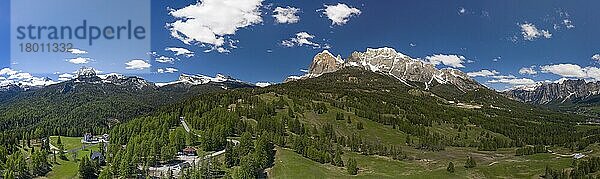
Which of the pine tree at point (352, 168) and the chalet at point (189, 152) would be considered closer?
the pine tree at point (352, 168)

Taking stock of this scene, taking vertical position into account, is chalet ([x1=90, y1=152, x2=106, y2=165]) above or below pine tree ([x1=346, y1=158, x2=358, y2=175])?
above

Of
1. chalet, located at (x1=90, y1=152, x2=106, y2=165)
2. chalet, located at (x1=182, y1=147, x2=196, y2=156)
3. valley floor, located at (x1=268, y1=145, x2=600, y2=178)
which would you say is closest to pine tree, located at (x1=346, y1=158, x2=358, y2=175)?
valley floor, located at (x1=268, y1=145, x2=600, y2=178)

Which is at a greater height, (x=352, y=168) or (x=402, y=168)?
(x=352, y=168)

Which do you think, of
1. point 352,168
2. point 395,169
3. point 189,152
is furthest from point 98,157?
point 395,169

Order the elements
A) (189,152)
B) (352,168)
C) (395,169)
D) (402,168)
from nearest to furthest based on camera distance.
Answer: (352,168) → (189,152) → (395,169) → (402,168)

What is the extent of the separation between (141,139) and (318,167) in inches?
2656

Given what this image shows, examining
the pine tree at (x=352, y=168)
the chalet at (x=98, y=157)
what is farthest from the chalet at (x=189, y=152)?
the pine tree at (x=352, y=168)

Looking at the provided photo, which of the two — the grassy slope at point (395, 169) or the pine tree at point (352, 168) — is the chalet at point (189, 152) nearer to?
the grassy slope at point (395, 169)

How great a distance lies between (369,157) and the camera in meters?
195

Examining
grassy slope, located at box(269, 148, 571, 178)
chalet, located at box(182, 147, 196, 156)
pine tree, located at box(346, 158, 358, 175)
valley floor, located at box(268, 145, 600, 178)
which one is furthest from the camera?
chalet, located at box(182, 147, 196, 156)

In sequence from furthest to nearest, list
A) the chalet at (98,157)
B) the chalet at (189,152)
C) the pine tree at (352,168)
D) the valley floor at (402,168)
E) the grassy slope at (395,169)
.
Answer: the chalet at (189,152) → the chalet at (98,157) → the pine tree at (352,168) → the valley floor at (402,168) → the grassy slope at (395,169)

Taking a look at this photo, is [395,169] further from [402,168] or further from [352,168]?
[352,168]

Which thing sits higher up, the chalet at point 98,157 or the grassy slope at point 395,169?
the chalet at point 98,157

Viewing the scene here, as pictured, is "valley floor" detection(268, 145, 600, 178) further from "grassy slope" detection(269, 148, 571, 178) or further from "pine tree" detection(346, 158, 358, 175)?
"pine tree" detection(346, 158, 358, 175)
